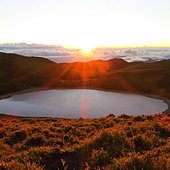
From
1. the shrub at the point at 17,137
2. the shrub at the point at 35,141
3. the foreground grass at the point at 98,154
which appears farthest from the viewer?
the shrub at the point at 17,137

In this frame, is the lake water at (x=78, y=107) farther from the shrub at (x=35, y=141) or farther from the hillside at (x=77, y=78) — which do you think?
the shrub at (x=35, y=141)

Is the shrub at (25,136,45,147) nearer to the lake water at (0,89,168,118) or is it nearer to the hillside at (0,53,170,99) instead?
the lake water at (0,89,168,118)

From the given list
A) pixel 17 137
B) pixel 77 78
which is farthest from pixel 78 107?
pixel 77 78

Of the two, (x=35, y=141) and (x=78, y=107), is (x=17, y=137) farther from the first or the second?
(x=78, y=107)

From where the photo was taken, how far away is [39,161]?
12.4m

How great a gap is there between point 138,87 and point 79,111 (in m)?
59.0

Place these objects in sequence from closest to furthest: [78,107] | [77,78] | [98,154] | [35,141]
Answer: [98,154] → [35,141] → [78,107] → [77,78]

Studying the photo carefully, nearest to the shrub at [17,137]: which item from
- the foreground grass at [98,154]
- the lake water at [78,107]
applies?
the foreground grass at [98,154]

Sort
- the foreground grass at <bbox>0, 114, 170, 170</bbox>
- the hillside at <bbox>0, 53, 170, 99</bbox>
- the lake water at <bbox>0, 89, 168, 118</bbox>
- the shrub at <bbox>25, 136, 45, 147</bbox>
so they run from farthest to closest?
the hillside at <bbox>0, 53, 170, 99</bbox>, the lake water at <bbox>0, 89, 168, 118</bbox>, the shrub at <bbox>25, 136, 45, 147</bbox>, the foreground grass at <bbox>0, 114, 170, 170</bbox>

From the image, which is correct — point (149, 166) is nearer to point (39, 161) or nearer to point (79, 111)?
point (39, 161)

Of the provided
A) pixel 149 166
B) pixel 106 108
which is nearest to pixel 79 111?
pixel 106 108

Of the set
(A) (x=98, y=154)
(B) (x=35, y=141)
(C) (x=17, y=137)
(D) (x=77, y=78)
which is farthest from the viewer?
(D) (x=77, y=78)

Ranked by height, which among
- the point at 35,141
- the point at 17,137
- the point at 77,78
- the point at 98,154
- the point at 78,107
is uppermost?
the point at 98,154

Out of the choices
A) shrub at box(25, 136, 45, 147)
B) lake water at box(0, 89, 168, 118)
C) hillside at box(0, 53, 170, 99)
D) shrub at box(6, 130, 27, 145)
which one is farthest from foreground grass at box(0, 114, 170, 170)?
hillside at box(0, 53, 170, 99)
